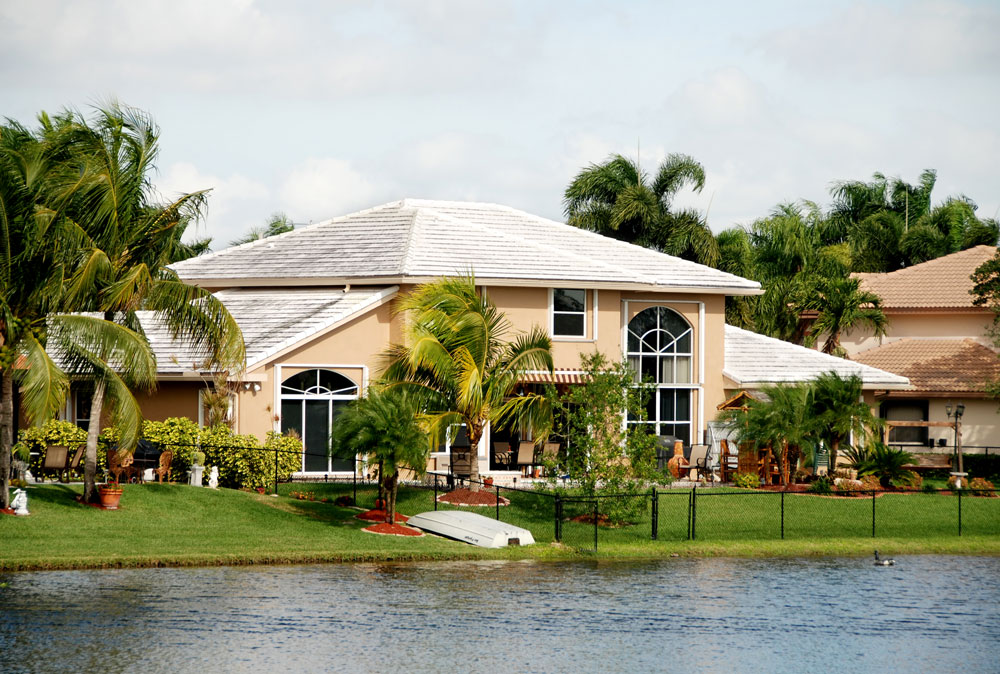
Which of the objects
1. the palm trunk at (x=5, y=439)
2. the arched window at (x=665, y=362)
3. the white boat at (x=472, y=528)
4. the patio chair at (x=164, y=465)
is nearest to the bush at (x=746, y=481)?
the arched window at (x=665, y=362)

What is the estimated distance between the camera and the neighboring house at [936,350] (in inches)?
1810

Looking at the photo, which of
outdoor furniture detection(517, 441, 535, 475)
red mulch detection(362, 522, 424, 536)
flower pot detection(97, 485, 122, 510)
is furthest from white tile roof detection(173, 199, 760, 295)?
flower pot detection(97, 485, 122, 510)

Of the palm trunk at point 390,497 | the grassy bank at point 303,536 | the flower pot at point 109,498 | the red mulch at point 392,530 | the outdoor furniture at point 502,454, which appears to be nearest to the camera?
the grassy bank at point 303,536

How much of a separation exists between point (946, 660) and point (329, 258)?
79.7 feet

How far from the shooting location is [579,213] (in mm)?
53594

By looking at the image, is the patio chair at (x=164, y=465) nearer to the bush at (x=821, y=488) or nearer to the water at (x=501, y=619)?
the water at (x=501, y=619)

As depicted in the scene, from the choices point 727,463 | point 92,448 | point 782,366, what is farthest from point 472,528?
point 782,366

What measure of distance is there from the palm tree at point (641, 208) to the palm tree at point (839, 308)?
548 cm

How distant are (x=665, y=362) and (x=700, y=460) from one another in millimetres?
3371

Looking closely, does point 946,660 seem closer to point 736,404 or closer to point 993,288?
point 736,404

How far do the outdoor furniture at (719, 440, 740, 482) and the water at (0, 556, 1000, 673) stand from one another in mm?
11947

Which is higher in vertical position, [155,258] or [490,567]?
[155,258]

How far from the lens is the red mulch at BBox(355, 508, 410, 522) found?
27.8 metres

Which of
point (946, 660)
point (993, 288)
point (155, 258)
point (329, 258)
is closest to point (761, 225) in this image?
point (993, 288)
